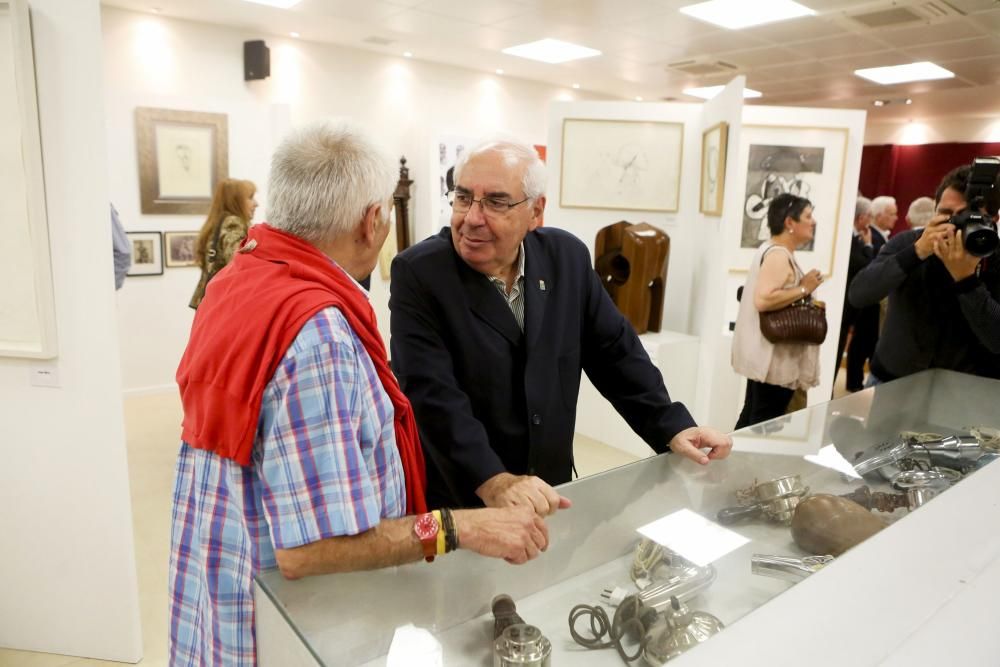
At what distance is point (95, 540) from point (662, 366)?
128 inches

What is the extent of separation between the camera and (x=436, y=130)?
19.9 feet

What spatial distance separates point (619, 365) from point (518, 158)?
0.63m

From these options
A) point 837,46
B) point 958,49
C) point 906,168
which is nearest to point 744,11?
point 837,46

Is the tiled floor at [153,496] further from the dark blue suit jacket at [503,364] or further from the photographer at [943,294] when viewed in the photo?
the photographer at [943,294]

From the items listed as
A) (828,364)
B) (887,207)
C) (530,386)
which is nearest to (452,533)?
(530,386)

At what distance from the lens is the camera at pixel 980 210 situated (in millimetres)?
2066

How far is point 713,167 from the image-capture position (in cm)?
438

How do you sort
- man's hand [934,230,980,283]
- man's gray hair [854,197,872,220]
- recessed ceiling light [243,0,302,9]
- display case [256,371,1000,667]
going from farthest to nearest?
man's gray hair [854,197,872,220] < recessed ceiling light [243,0,302,9] < man's hand [934,230,980,283] < display case [256,371,1000,667]

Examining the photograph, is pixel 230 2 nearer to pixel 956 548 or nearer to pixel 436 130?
pixel 436 130

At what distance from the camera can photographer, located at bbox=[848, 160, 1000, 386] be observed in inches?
87.7

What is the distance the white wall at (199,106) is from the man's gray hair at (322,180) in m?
4.35

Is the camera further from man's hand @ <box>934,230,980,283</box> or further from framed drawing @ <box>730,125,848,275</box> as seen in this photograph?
framed drawing @ <box>730,125,848,275</box>

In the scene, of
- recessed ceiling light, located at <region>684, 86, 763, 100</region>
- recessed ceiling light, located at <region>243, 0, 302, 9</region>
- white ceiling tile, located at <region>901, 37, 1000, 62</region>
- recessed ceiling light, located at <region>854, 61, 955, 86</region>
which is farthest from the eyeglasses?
recessed ceiling light, located at <region>684, 86, 763, 100</region>

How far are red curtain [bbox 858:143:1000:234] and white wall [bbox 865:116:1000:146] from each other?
115 millimetres
